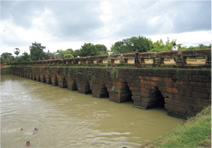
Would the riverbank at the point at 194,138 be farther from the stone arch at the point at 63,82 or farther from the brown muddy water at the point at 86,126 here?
the stone arch at the point at 63,82

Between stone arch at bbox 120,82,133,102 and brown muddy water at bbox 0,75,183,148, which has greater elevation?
stone arch at bbox 120,82,133,102

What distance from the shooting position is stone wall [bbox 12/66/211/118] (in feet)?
18.6

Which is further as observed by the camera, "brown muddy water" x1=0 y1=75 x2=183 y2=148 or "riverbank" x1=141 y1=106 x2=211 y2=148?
"brown muddy water" x1=0 y1=75 x2=183 y2=148

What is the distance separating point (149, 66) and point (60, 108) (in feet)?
16.9

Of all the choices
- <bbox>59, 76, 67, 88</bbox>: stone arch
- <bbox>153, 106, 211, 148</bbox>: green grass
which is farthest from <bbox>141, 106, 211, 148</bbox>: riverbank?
<bbox>59, 76, 67, 88</bbox>: stone arch

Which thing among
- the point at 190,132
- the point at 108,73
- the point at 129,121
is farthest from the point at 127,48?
the point at 190,132

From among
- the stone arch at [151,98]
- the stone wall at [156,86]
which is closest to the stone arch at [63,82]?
the stone wall at [156,86]

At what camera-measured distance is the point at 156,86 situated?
7090 mm

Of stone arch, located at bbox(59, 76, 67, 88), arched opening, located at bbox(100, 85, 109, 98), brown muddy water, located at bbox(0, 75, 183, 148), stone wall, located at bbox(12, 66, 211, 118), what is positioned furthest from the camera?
stone arch, located at bbox(59, 76, 67, 88)

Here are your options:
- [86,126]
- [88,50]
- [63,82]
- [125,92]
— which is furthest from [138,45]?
[86,126]

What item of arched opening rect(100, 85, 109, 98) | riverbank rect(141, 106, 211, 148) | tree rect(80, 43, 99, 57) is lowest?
arched opening rect(100, 85, 109, 98)

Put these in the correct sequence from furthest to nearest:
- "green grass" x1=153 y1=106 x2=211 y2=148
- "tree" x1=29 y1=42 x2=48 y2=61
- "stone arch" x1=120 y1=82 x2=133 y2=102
Answer: "tree" x1=29 y1=42 x2=48 y2=61 < "stone arch" x1=120 y1=82 x2=133 y2=102 < "green grass" x1=153 y1=106 x2=211 y2=148

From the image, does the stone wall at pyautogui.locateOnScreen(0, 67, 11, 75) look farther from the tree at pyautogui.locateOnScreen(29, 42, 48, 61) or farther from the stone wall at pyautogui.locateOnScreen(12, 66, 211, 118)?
the stone wall at pyautogui.locateOnScreen(12, 66, 211, 118)

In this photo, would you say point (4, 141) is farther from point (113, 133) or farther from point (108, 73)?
point (108, 73)
